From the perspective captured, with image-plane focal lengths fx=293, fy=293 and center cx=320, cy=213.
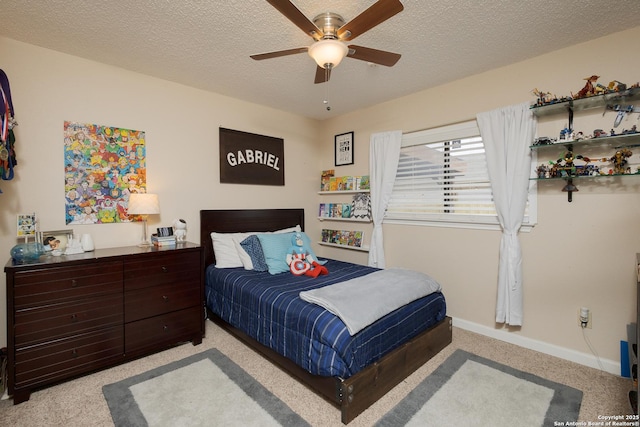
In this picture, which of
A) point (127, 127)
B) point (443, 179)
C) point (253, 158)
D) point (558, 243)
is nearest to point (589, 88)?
point (558, 243)

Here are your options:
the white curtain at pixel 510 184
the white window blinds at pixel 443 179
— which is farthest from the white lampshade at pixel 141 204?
the white curtain at pixel 510 184

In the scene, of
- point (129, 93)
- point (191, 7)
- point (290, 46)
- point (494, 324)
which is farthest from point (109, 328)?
point (494, 324)

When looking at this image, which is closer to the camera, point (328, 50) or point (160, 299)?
point (328, 50)

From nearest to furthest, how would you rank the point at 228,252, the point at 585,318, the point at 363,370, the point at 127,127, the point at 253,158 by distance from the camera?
the point at 363,370 < the point at 585,318 < the point at 127,127 < the point at 228,252 < the point at 253,158

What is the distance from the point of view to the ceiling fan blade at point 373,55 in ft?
5.92

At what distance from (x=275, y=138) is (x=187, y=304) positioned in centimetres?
227

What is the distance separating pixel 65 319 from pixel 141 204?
1.01 metres

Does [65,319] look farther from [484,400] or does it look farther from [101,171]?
[484,400]

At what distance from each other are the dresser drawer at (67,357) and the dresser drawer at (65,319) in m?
0.05

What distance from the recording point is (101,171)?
2.62 meters

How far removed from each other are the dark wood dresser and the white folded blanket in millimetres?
1218

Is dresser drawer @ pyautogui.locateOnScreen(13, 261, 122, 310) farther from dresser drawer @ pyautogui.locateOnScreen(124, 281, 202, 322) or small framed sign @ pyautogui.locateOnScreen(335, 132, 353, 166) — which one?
small framed sign @ pyautogui.locateOnScreen(335, 132, 353, 166)

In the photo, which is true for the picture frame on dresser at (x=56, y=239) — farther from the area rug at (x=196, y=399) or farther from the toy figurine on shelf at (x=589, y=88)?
the toy figurine on shelf at (x=589, y=88)

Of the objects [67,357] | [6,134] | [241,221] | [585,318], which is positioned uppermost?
[6,134]
